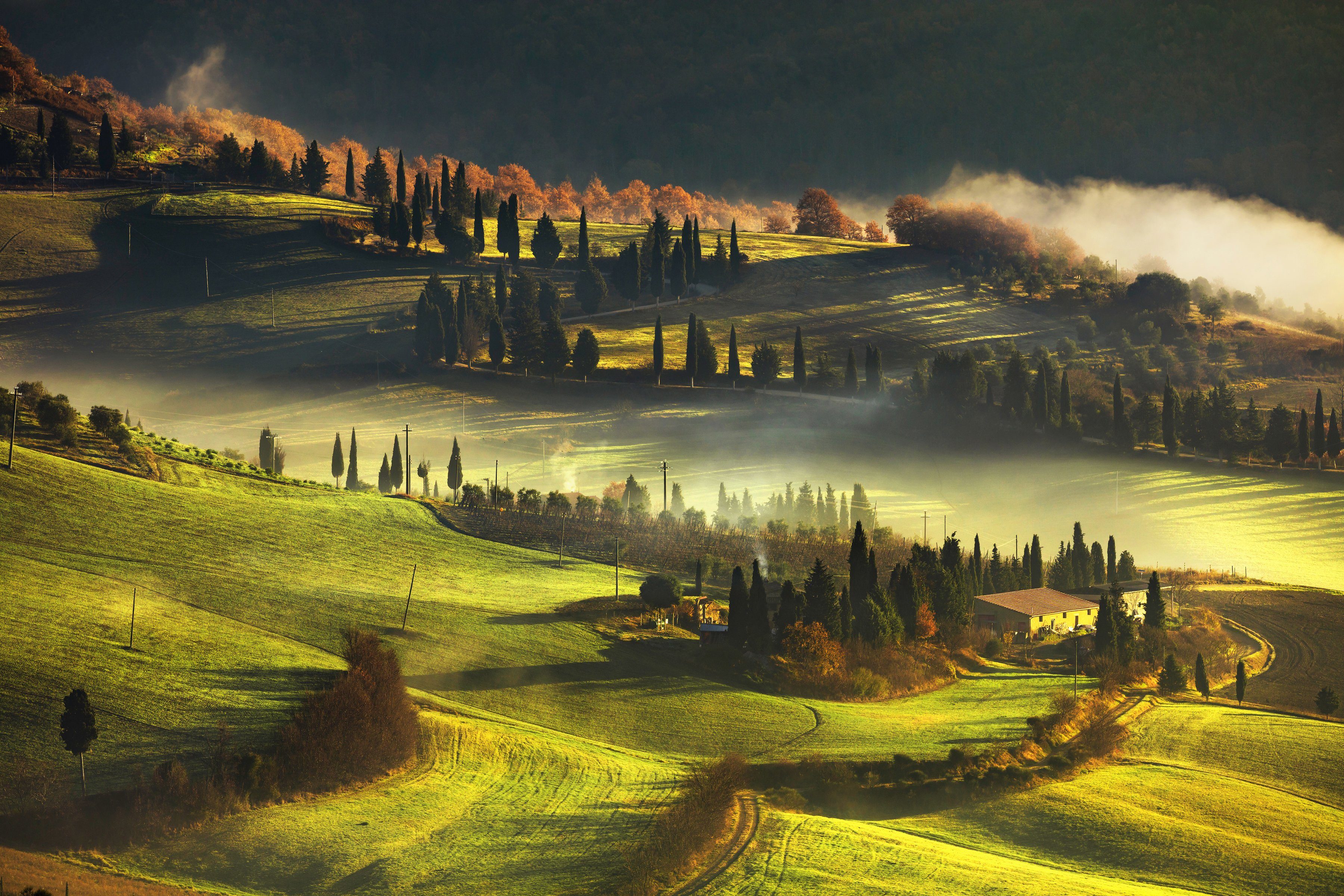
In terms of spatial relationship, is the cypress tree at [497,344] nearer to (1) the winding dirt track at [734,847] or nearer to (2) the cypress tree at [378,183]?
(2) the cypress tree at [378,183]

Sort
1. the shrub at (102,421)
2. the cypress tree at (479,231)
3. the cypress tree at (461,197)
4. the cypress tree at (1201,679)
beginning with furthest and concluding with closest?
the cypress tree at (461,197)
the cypress tree at (479,231)
the shrub at (102,421)
the cypress tree at (1201,679)

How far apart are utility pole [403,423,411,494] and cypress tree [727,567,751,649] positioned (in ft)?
137

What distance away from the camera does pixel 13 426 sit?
70938mm

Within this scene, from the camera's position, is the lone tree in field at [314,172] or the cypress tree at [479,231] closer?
the cypress tree at [479,231]

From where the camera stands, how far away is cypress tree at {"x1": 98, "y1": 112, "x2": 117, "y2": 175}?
178625mm

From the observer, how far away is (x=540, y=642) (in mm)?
63562

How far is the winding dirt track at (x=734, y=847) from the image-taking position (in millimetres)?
40938

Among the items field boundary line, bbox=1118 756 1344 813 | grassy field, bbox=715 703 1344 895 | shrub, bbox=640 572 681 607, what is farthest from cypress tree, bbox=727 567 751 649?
field boundary line, bbox=1118 756 1344 813

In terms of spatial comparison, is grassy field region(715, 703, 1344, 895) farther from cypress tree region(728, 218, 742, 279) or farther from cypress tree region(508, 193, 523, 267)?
cypress tree region(728, 218, 742, 279)

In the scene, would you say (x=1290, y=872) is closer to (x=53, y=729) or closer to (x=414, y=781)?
(x=414, y=781)

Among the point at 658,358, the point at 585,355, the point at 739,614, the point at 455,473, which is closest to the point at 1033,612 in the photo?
the point at 739,614

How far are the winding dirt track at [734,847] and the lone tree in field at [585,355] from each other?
3493 inches

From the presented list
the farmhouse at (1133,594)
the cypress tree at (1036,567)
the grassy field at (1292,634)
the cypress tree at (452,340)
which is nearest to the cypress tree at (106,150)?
the cypress tree at (452,340)

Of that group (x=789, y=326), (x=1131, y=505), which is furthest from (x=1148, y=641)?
(x=789, y=326)
